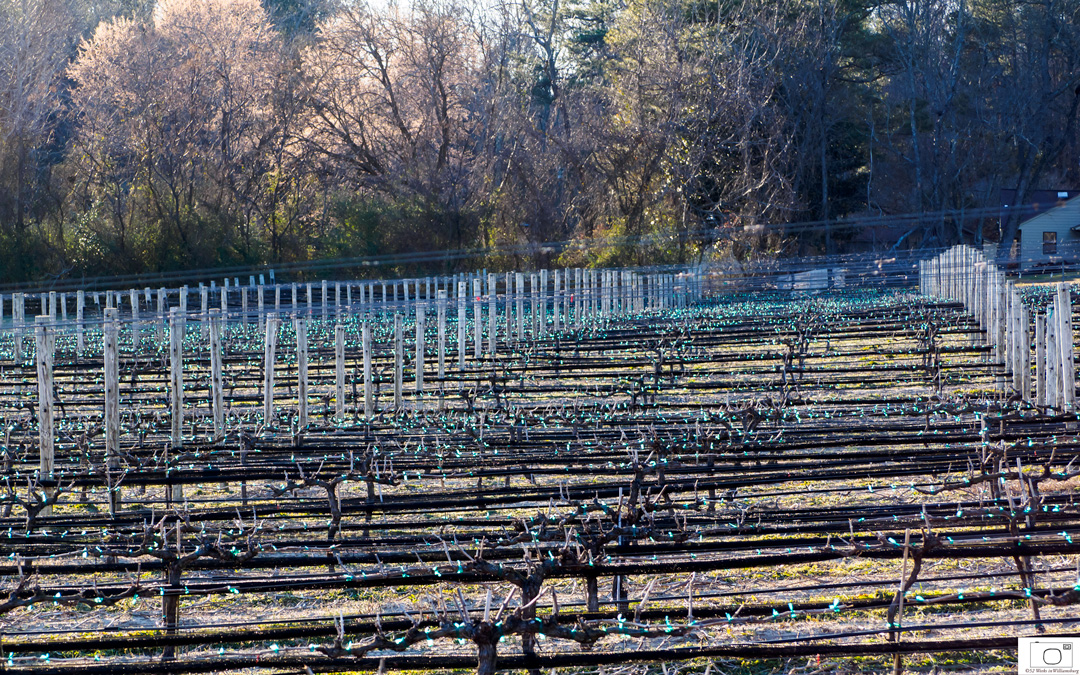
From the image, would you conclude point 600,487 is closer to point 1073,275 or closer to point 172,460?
point 172,460

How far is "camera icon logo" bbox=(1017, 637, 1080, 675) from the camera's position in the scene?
473cm

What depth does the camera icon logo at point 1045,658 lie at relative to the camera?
15.5 ft

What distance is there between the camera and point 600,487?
25.6 feet

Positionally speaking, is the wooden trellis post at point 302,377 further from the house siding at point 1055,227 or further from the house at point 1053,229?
the house at point 1053,229

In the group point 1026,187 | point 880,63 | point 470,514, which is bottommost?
point 470,514

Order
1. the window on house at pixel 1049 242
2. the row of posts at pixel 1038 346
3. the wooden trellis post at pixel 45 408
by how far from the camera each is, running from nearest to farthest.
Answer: the wooden trellis post at pixel 45 408 → the row of posts at pixel 1038 346 → the window on house at pixel 1049 242

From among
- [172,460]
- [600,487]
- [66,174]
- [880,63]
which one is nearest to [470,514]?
[600,487]

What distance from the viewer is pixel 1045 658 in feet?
16.0

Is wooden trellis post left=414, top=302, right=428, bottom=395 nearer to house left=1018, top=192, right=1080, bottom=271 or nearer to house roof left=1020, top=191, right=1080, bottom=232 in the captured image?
house left=1018, top=192, right=1080, bottom=271

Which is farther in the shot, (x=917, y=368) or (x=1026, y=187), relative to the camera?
(x=1026, y=187)

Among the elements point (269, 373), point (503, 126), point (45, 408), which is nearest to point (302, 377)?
point (269, 373)

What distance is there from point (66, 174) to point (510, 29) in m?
14.7

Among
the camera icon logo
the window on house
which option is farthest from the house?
the camera icon logo

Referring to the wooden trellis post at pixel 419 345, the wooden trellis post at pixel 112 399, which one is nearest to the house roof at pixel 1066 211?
the wooden trellis post at pixel 419 345
